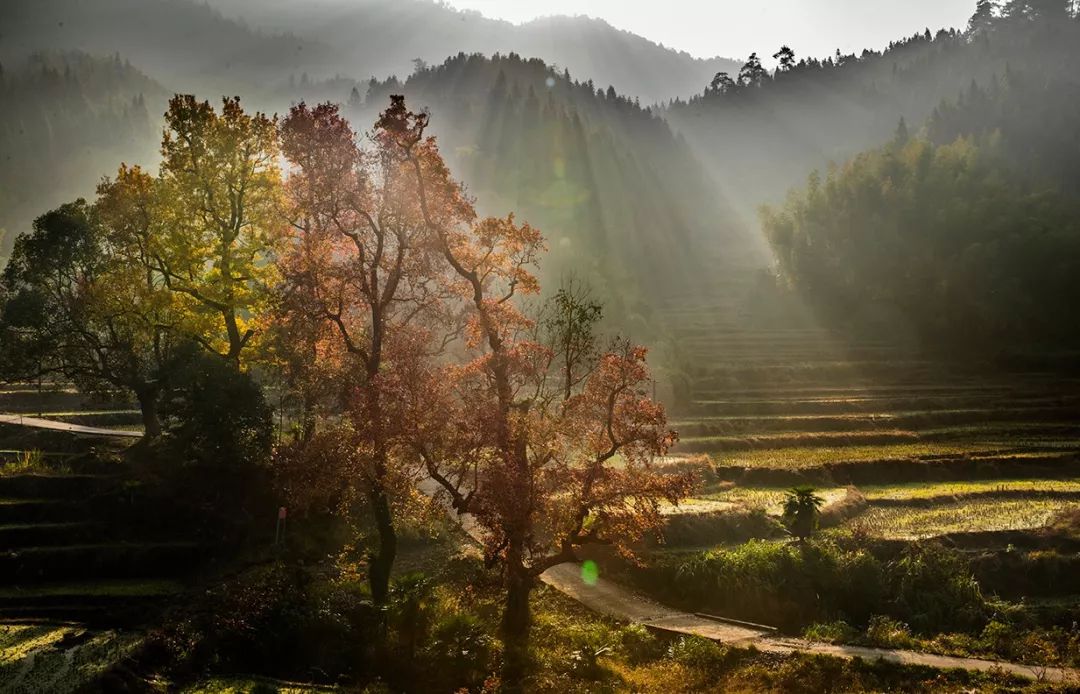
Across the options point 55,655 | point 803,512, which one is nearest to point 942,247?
point 803,512

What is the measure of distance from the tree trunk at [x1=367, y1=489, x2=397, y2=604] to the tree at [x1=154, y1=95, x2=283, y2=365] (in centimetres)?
1034

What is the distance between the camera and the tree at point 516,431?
1628 cm

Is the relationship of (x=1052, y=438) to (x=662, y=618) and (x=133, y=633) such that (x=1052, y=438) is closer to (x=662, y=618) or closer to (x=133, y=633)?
(x=662, y=618)

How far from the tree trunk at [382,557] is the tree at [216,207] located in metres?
10.3

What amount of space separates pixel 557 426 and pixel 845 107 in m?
204

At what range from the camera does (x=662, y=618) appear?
1952cm

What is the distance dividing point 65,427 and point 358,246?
1029 inches

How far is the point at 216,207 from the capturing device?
27062 mm

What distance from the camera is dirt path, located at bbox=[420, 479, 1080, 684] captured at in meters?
15.6

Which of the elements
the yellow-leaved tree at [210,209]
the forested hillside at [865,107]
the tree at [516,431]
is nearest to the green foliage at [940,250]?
the tree at [516,431]

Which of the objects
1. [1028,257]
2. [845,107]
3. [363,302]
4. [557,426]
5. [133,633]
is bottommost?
[133,633]

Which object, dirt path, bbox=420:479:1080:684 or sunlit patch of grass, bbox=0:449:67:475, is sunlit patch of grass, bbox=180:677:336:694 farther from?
sunlit patch of grass, bbox=0:449:67:475

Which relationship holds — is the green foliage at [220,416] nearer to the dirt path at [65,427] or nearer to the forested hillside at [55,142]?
the dirt path at [65,427]

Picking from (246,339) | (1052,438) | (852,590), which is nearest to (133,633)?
(246,339)
